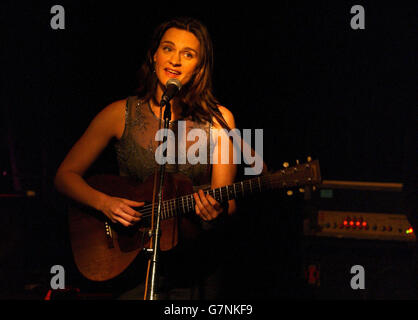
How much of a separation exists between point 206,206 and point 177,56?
96cm

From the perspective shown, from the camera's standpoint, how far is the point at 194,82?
9.05 ft

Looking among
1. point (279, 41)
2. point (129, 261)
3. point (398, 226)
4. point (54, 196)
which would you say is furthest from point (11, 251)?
point (398, 226)

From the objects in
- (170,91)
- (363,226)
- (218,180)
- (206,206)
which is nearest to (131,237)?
(206,206)

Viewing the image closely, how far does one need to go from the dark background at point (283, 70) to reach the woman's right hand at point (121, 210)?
2.54ft

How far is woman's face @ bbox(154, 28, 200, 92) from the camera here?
269 centimetres

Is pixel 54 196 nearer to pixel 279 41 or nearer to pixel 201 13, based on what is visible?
pixel 201 13

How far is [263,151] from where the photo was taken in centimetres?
336

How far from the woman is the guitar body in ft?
0.24

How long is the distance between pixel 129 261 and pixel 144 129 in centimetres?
80

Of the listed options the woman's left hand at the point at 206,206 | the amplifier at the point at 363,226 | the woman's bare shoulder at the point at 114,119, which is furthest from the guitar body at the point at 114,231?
the amplifier at the point at 363,226

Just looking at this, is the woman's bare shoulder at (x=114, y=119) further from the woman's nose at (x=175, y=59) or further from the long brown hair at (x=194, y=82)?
the woman's nose at (x=175, y=59)

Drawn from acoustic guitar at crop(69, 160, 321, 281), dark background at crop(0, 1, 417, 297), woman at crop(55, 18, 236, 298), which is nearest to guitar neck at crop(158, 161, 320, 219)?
acoustic guitar at crop(69, 160, 321, 281)

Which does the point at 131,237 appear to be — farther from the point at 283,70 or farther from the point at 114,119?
the point at 283,70

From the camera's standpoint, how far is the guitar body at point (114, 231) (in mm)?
2490
